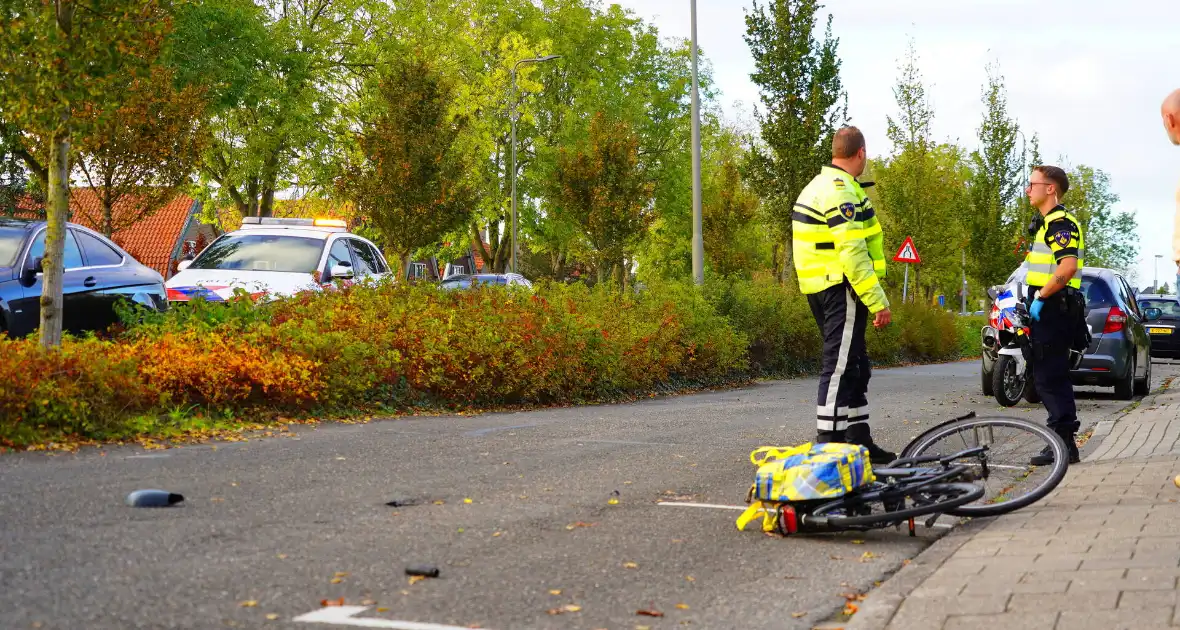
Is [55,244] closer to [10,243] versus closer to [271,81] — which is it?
[10,243]

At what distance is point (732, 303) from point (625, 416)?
Result: 839 centimetres

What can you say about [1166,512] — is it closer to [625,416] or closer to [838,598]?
[838,598]

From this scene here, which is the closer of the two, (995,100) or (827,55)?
(827,55)

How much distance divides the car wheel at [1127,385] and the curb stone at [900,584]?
1008 centimetres

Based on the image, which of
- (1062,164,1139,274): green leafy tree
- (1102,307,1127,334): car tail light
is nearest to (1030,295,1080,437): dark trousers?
(1102,307,1127,334): car tail light

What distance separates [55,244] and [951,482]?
7480 mm

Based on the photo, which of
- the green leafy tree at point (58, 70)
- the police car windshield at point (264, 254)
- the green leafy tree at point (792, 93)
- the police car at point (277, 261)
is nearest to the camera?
the green leafy tree at point (58, 70)

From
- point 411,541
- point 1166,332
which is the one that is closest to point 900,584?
point 411,541

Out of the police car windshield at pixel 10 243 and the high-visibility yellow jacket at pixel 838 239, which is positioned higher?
the police car windshield at pixel 10 243

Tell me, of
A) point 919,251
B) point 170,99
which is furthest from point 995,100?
point 170,99

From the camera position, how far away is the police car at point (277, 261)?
15195 mm

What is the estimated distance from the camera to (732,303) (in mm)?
20047

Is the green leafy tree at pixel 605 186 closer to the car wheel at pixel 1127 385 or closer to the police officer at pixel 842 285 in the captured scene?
the car wheel at pixel 1127 385

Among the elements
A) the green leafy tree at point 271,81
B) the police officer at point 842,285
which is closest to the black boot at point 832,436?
the police officer at point 842,285
